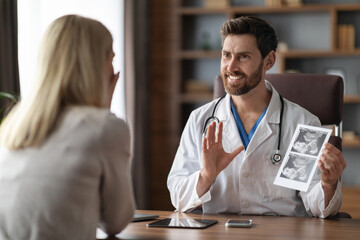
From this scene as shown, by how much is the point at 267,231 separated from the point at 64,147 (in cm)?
70

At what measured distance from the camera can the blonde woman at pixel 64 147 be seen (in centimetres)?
139

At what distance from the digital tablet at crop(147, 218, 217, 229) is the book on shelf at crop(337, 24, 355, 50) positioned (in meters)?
3.42

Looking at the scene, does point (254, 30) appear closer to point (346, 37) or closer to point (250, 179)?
point (250, 179)

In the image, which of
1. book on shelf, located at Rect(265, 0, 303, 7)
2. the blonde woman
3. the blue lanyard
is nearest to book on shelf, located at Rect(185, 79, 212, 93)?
book on shelf, located at Rect(265, 0, 303, 7)

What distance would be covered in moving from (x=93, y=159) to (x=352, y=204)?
371 cm

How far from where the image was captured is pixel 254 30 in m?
2.50

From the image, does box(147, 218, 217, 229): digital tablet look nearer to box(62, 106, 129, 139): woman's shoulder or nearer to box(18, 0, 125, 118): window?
box(62, 106, 129, 139): woman's shoulder

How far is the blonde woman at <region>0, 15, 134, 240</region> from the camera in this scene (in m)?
1.39


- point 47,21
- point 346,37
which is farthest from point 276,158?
point 346,37

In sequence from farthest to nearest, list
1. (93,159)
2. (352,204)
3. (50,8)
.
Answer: (352,204) → (50,8) → (93,159)

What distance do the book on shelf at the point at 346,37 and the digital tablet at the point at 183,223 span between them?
342cm

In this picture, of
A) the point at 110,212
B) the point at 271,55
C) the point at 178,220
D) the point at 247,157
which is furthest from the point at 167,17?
the point at 110,212

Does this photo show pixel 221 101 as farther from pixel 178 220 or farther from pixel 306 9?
pixel 306 9

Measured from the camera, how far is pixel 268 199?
2307mm
